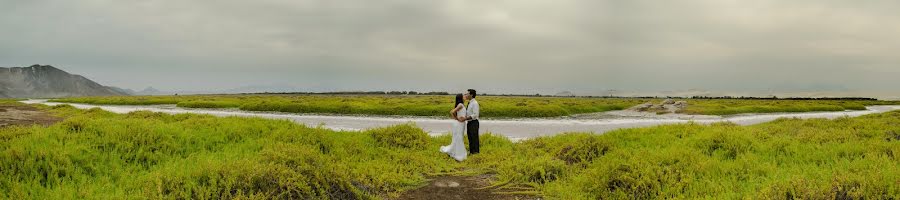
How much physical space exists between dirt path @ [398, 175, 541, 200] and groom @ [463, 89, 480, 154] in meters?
3.44

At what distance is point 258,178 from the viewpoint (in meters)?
9.18

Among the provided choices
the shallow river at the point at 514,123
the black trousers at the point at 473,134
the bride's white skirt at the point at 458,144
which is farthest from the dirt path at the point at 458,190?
the shallow river at the point at 514,123

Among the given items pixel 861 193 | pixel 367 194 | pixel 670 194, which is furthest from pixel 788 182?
pixel 367 194

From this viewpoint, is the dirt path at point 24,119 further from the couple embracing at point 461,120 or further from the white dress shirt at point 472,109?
the white dress shirt at point 472,109

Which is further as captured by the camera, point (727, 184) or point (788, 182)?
point (727, 184)

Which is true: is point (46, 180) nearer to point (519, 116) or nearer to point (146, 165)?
point (146, 165)

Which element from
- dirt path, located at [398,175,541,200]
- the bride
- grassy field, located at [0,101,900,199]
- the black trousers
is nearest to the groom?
the black trousers

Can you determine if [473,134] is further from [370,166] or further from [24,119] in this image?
[24,119]

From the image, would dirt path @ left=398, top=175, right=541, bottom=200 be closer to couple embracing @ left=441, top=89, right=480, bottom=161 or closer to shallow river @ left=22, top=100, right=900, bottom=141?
couple embracing @ left=441, top=89, right=480, bottom=161

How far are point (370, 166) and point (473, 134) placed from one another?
4664 mm

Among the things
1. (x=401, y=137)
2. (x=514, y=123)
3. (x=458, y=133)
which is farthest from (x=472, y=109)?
(x=514, y=123)

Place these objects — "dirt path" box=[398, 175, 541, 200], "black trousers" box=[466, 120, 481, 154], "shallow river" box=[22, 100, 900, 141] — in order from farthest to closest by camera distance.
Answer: "shallow river" box=[22, 100, 900, 141], "black trousers" box=[466, 120, 481, 154], "dirt path" box=[398, 175, 541, 200]

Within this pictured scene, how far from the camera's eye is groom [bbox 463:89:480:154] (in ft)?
51.1

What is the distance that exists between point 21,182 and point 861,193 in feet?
45.6
